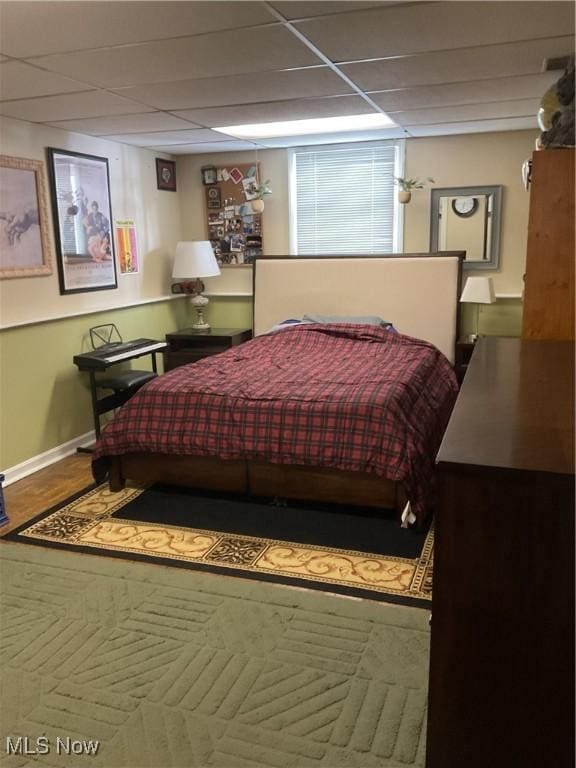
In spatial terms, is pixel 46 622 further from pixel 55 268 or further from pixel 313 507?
pixel 55 268

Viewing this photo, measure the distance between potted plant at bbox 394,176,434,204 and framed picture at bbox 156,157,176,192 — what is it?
1988 millimetres

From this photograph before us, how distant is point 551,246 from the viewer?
7.34 feet

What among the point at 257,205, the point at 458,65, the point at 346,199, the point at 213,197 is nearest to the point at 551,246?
the point at 458,65

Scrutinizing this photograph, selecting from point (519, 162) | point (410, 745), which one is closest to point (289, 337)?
point (519, 162)

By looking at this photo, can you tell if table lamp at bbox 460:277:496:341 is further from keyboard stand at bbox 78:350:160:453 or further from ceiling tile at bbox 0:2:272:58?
ceiling tile at bbox 0:2:272:58

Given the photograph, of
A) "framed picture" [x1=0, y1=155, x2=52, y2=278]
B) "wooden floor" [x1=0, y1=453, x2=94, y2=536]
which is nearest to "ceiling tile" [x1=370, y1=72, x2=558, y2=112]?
"framed picture" [x1=0, y1=155, x2=52, y2=278]

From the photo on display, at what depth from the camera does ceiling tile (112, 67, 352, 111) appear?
285 centimetres

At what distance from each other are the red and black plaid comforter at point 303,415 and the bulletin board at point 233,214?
6.02ft

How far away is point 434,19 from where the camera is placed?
7.13 feet

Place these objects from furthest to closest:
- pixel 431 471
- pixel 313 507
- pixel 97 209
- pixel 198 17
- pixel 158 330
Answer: pixel 158 330 < pixel 97 209 < pixel 313 507 < pixel 431 471 < pixel 198 17

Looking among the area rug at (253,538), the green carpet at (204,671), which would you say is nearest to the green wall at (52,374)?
the area rug at (253,538)

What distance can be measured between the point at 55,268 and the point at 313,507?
93.0 inches

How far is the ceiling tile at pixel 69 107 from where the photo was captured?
317cm

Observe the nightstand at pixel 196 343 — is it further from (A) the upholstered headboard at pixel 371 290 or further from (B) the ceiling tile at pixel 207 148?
(B) the ceiling tile at pixel 207 148
